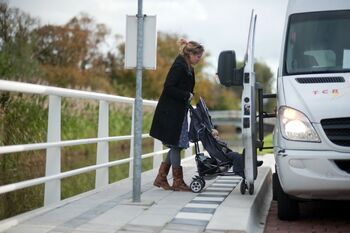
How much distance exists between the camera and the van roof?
7.25m

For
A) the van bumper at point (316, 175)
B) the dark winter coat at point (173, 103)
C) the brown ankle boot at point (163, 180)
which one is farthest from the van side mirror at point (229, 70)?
the brown ankle boot at point (163, 180)

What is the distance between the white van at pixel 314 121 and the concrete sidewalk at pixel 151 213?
23.9 inches

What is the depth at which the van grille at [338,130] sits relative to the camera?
607 cm

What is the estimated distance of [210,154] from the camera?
307 inches

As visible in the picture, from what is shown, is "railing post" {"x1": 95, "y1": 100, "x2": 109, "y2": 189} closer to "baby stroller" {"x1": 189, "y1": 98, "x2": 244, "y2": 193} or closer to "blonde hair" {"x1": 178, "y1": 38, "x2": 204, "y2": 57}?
"baby stroller" {"x1": 189, "y1": 98, "x2": 244, "y2": 193}

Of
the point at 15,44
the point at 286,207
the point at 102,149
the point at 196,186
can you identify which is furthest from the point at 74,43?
the point at 286,207

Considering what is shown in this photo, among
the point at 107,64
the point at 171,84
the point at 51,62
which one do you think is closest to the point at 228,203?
the point at 171,84

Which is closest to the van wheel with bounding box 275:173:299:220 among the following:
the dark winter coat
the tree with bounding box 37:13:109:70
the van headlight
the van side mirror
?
the van headlight

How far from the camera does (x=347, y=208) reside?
25.6ft

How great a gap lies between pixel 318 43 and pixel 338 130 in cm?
139

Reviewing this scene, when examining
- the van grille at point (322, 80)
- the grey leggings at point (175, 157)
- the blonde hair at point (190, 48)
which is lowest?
the grey leggings at point (175, 157)

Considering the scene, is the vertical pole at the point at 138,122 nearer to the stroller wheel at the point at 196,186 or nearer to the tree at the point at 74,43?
the stroller wheel at the point at 196,186

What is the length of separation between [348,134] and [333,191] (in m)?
0.60

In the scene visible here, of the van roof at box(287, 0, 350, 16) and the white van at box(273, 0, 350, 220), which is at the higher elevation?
the van roof at box(287, 0, 350, 16)
